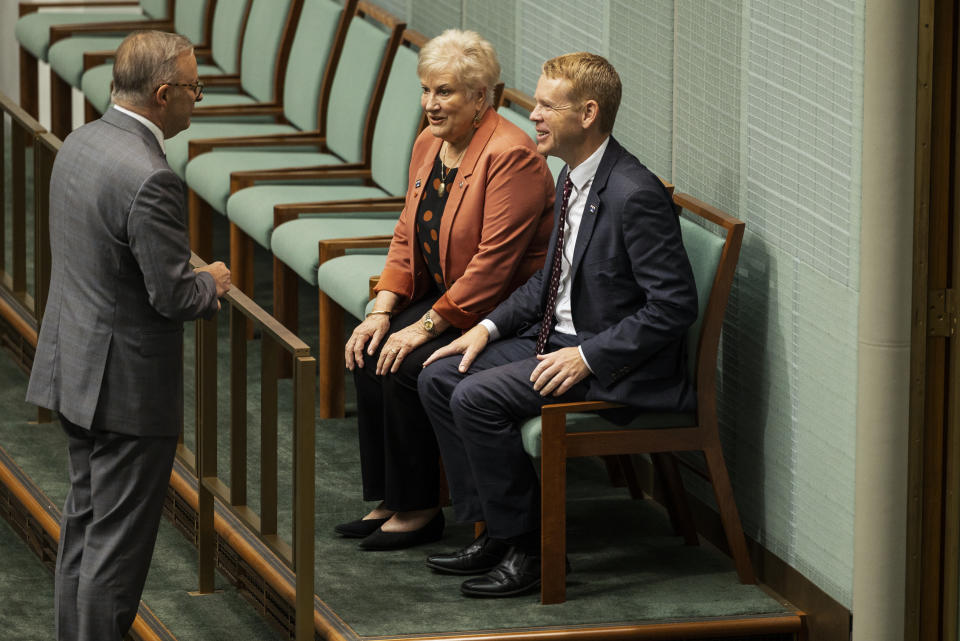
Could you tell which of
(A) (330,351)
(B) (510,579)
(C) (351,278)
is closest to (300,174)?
(A) (330,351)

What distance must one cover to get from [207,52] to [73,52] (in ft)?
1.78

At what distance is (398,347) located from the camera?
4684mm

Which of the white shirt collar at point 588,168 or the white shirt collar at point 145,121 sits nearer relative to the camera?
the white shirt collar at point 145,121

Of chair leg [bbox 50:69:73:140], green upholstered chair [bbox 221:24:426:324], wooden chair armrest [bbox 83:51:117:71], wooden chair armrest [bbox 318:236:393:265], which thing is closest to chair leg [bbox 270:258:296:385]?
green upholstered chair [bbox 221:24:426:324]

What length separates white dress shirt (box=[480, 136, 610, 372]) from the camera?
4.38 m

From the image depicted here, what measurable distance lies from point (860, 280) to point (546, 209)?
101 centimetres

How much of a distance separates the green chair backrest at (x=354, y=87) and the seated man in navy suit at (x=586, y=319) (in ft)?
6.77

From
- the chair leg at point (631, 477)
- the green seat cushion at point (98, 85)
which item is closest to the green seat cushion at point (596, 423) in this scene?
the chair leg at point (631, 477)

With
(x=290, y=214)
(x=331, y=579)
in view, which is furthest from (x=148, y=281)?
(x=290, y=214)

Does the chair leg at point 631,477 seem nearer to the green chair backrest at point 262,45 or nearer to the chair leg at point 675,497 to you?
the chair leg at point 675,497

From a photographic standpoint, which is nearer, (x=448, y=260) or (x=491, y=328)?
(x=491, y=328)

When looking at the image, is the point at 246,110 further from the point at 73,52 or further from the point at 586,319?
the point at 586,319

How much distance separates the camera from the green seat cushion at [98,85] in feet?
23.8

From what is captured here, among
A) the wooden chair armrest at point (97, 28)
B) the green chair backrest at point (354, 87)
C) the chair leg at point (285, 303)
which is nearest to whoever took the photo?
the chair leg at point (285, 303)
